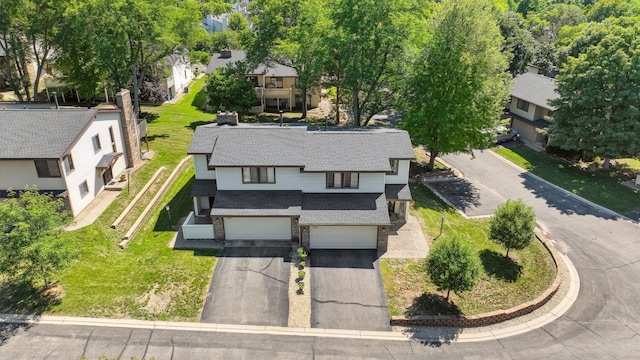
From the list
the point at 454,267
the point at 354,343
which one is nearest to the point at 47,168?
the point at 354,343

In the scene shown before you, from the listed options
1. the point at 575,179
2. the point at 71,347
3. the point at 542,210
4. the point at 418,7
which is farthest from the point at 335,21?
the point at 71,347

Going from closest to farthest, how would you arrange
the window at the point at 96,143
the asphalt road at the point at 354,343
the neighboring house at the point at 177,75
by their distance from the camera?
the asphalt road at the point at 354,343, the window at the point at 96,143, the neighboring house at the point at 177,75

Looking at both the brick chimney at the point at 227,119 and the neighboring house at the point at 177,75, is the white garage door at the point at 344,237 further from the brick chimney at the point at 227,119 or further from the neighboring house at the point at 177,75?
the neighboring house at the point at 177,75

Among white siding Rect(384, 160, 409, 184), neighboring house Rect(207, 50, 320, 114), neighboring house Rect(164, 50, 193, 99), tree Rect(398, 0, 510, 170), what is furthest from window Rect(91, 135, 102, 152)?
neighboring house Rect(164, 50, 193, 99)

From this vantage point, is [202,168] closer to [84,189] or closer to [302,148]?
[302,148]

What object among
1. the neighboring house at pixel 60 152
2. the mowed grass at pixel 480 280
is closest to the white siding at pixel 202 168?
the neighboring house at pixel 60 152

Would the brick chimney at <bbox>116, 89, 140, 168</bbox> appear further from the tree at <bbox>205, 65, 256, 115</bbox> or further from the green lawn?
the green lawn

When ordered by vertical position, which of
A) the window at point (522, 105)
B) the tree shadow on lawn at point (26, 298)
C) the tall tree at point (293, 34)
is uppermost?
the tall tree at point (293, 34)

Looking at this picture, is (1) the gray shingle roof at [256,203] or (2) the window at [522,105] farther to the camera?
(2) the window at [522,105]
